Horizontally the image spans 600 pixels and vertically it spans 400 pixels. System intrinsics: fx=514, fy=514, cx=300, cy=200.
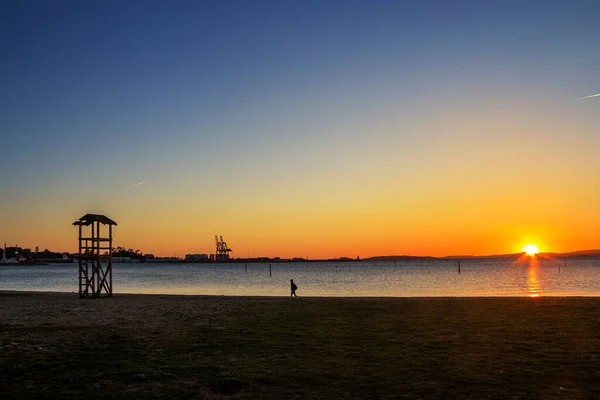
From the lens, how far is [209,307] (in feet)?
96.9

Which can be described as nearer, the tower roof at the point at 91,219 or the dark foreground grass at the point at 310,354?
the dark foreground grass at the point at 310,354

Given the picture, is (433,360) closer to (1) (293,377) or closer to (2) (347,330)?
(1) (293,377)

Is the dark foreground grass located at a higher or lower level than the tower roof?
lower

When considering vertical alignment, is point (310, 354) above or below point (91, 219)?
below

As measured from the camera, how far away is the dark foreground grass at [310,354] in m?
11.8

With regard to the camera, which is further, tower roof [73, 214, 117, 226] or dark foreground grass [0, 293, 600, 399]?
tower roof [73, 214, 117, 226]

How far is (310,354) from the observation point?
15.4 meters

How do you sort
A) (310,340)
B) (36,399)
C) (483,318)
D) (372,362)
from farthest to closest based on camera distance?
(483,318), (310,340), (372,362), (36,399)

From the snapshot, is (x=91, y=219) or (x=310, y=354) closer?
(x=310, y=354)

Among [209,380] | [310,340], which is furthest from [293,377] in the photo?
[310,340]

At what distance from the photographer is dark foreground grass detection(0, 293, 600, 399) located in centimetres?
1179

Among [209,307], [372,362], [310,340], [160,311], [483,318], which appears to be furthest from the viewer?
[209,307]

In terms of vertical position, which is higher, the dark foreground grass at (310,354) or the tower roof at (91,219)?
the tower roof at (91,219)

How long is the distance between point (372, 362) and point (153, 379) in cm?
584
